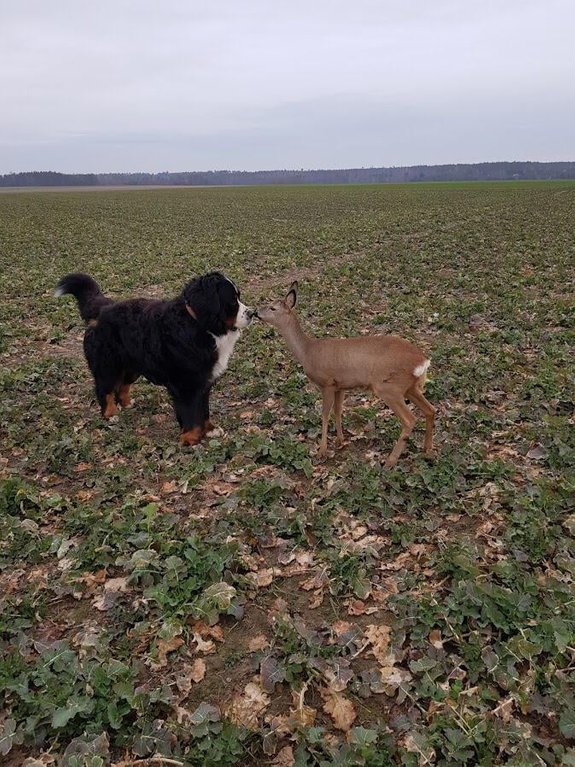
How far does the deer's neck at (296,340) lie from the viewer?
21.1 feet

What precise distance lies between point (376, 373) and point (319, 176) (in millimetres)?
169851

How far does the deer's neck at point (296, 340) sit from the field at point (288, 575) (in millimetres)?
947

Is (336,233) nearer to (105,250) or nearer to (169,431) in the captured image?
(105,250)

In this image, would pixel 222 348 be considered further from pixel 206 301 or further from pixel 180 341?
pixel 206 301

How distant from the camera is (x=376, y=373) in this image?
5738mm

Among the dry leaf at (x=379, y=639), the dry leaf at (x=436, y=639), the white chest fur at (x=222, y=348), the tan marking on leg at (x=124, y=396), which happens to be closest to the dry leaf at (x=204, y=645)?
the dry leaf at (x=379, y=639)

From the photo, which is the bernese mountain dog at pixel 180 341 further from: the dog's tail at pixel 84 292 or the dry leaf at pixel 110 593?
the dry leaf at pixel 110 593

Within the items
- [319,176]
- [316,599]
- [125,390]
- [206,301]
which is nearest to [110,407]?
[125,390]

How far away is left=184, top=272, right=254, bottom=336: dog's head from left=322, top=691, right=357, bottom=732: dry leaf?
4042 mm

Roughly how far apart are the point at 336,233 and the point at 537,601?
84.3 feet

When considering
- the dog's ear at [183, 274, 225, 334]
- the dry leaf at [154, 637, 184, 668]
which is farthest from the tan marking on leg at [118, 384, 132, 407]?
the dry leaf at [154, 637, 184, 668]

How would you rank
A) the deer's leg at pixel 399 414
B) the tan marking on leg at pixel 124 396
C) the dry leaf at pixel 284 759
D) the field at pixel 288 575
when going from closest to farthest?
the dry leaf at pixel 284 759 < the field at pixel 288 575 < the deer's leg at pixel 399 414 < the tan marking on leg at pixel 124 396

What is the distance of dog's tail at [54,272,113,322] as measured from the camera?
7.25 meters

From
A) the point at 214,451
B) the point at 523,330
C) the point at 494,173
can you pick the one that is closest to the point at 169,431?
the point at 214,451
